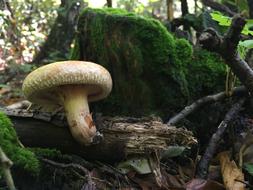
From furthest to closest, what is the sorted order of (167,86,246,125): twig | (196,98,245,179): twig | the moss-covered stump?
1. the moss-covered stump
2. (167,86,246,125): twig
3. (196,98,245,179): twig

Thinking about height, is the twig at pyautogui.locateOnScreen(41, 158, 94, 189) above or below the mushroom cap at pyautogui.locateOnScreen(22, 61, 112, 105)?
below

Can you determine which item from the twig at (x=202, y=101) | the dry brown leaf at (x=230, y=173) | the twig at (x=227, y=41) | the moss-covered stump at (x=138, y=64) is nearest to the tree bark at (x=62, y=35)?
the moss-covered stump at (x=138, y=64)

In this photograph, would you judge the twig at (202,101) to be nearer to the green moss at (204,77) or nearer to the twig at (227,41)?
the green moss at (204,77)

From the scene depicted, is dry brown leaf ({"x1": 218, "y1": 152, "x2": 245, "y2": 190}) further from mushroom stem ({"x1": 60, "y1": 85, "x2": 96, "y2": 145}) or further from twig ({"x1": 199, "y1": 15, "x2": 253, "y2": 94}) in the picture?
mushroom stem ({"x1": 60, "y1": 85, "x2": 96, "y2": 145})

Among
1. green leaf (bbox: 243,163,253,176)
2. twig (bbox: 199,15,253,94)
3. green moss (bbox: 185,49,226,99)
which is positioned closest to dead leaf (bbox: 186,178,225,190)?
green leaf (bbox: 243,163,253,176)

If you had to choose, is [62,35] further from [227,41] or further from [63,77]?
[227,41]
